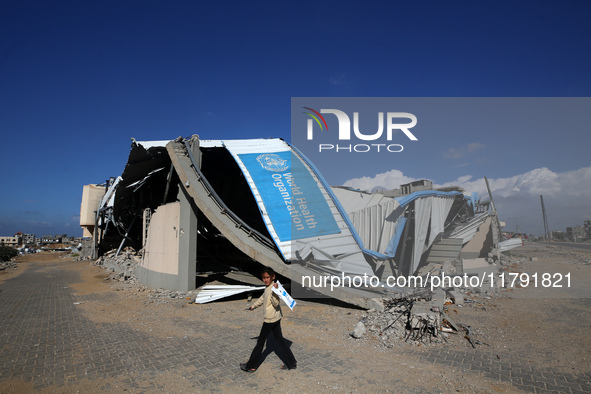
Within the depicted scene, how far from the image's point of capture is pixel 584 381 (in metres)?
5.04

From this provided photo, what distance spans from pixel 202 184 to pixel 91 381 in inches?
320

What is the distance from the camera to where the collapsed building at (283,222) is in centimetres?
1131

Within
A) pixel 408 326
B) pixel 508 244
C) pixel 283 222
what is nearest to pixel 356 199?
pixel 283 222

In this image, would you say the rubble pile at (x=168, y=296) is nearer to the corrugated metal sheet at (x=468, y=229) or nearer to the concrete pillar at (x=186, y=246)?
the concrete pillar at (x=186, y=246)

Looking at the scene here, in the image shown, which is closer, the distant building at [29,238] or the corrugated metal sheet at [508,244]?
the corrugated metal sheet at [508,244]

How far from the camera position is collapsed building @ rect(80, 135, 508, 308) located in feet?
37.1

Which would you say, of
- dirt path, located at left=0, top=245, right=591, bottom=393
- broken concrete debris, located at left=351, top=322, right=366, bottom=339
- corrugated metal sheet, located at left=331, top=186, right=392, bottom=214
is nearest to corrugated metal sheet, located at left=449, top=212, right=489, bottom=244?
corrugated metal sheet, located at left=331, top=186, right=392, bottom=214

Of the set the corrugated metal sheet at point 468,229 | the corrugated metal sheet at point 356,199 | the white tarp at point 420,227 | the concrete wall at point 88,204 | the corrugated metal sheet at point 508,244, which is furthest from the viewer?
the concrete wall at point 88,204

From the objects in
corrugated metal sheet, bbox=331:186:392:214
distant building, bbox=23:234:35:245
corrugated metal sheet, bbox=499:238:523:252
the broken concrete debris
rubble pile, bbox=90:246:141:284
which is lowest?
distant building, bbox=23:234:35:245

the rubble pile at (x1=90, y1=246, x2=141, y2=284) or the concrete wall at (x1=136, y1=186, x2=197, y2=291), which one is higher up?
the concrete wall at (x1=136, y1=186, x2=197, y2=291)

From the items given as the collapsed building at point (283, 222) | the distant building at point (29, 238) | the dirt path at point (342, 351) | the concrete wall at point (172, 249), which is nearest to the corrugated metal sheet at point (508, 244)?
the collapsed building at point (283, 222)

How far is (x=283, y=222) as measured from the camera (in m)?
12.1

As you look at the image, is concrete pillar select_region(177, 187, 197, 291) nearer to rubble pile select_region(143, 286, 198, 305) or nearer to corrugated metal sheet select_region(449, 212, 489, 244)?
rubble pile select_region(143, 286, 198, 305)

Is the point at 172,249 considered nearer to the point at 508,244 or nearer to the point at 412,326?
the point at 412,326
